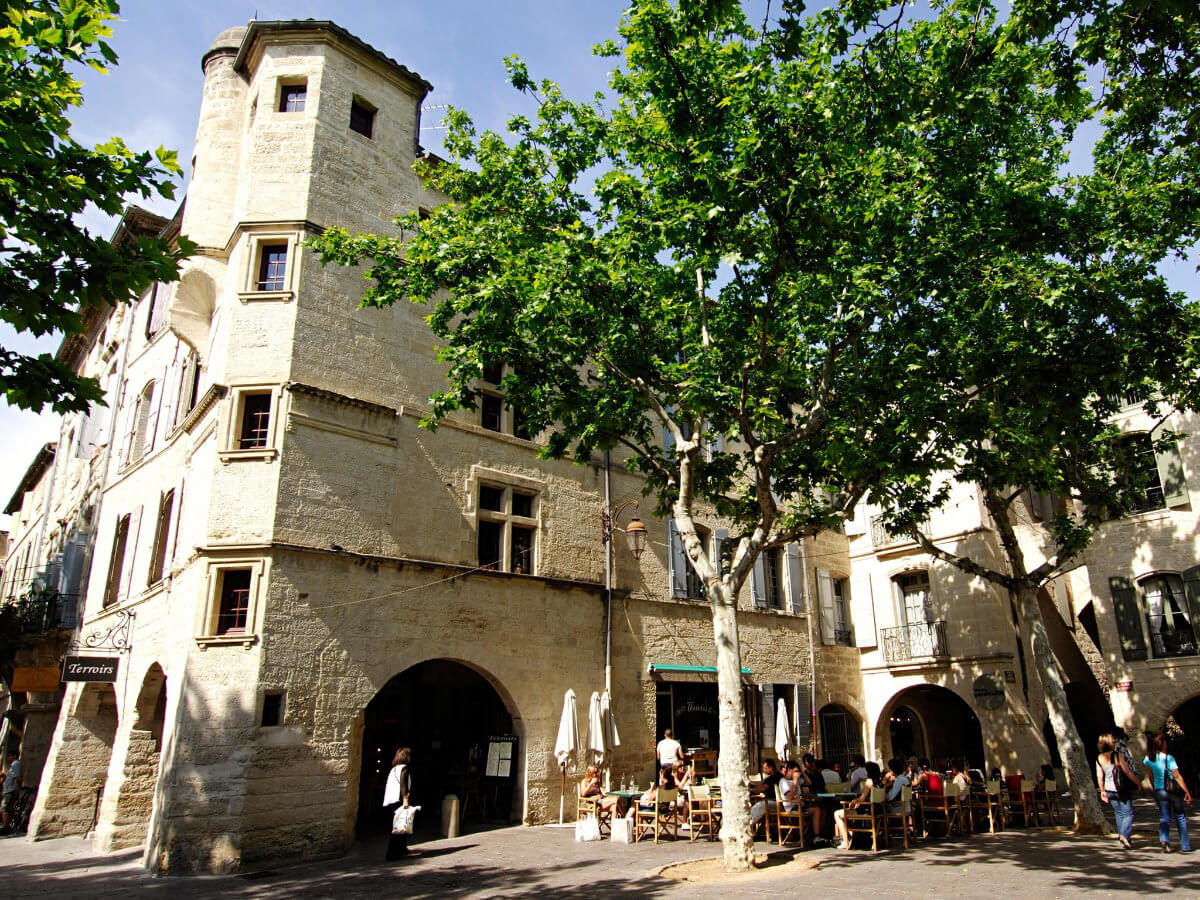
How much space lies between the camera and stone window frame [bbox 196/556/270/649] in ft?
40.0

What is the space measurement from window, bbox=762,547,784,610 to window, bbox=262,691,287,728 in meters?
12.3

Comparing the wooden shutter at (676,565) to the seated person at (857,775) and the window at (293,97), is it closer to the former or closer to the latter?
the seated person at (857,775)

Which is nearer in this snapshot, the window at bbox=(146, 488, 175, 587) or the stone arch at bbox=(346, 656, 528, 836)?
the stone arch at bbox=(346, 656, 528, 836)

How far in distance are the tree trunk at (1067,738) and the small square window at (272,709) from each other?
11.8 metres

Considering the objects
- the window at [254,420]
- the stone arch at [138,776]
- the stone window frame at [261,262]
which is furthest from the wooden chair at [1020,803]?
the stone window frame at [261,262]

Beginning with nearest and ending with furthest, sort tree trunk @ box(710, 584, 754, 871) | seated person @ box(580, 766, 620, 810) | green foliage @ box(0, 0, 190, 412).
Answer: green foliage @ box(0, 0, 190, 412) < tree trunk @ box(710, 584, 754, 871) < seated person @ box(580, 766, 620, 810)

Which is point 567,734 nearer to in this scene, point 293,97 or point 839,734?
point 839,734

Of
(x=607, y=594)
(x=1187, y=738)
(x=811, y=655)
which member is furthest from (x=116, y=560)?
(x=1187, y=738)

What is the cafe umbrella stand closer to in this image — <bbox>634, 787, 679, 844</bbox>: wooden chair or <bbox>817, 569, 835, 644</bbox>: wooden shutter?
<bbox>634, 787, 679, 844</bbox>: wooden chair

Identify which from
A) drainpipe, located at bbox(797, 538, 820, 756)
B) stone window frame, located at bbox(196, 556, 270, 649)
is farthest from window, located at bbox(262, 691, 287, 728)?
drainpipe, located at bbox(797, 538, 820, 756)

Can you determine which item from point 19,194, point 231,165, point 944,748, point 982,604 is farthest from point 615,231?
point 944,748

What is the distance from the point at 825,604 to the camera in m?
21.8

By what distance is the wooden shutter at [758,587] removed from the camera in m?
20.2

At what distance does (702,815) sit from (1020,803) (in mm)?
5537
